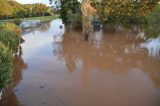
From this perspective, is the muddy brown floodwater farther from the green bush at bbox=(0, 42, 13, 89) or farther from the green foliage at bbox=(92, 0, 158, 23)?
the green foliage at bbox=(92, 0, 158, 23)

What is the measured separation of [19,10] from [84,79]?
6141cm

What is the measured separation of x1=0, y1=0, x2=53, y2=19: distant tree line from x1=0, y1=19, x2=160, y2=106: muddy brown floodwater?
37.9 m

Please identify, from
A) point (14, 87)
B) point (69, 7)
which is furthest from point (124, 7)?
point (14, 87)

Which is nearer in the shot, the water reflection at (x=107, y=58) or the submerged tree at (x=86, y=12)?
the water reflection at (x=107, y=58)

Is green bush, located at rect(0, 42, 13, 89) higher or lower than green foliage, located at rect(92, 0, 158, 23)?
lower

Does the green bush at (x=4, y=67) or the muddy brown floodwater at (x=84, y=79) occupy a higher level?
the green bush at (x=4, y=67)

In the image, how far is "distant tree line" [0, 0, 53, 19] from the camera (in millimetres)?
55688

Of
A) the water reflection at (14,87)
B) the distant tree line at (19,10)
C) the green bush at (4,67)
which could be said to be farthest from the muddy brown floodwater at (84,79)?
the distant tree line at (19,10)

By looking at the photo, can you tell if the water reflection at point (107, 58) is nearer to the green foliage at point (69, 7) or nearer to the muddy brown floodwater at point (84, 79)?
the muddy brown floodwater at point (84, 79)

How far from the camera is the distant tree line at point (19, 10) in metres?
55.7

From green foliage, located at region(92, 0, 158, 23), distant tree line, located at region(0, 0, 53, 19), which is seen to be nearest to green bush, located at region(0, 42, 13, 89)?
green foliage, located at region(92, 0, 158, 23)

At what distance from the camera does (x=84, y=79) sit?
12672mm

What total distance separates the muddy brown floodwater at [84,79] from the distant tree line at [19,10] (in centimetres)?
3793

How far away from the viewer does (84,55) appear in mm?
19281
